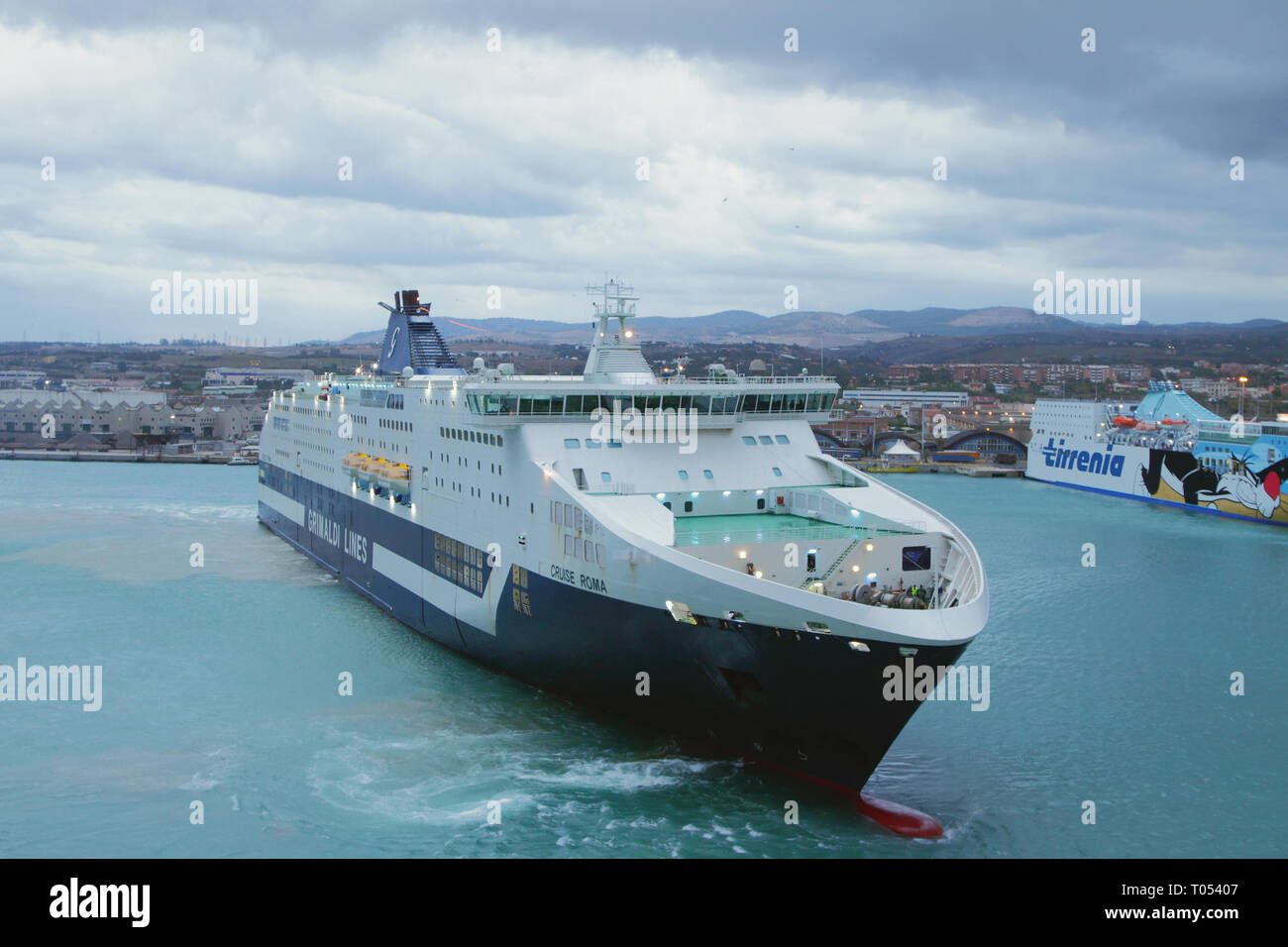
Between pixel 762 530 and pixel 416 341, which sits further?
pixel 416 341

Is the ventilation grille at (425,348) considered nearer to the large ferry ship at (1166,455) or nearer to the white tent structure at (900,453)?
the large ferry ship at (1166,455)

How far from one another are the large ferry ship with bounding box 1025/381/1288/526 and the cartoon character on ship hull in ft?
0.14

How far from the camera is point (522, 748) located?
52.1 feet

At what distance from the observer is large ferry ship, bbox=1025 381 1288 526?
4641 centimetres

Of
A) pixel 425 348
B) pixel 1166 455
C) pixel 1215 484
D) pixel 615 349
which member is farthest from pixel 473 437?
pixel 1166 455

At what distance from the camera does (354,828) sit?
13516mm

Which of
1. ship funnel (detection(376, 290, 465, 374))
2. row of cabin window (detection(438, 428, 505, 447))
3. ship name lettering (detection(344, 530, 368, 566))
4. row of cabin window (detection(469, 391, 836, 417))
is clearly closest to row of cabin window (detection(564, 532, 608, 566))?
row of cabin window (detection(469, 391, 836, 417))

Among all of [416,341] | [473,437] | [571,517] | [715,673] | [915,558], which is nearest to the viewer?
[715,673]

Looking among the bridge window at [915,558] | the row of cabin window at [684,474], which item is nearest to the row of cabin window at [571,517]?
the row of cabin window at [684,474]

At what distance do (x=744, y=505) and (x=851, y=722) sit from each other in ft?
17.2

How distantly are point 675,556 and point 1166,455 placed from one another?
46652mm

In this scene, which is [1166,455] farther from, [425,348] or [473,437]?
[473,437]
